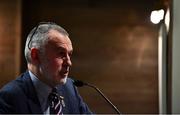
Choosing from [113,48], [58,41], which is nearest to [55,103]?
[58,41]

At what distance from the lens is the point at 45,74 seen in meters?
1.83

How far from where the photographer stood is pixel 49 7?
5.11 metres

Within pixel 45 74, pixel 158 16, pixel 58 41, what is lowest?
pixel 45 74

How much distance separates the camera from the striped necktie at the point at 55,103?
1.79 m

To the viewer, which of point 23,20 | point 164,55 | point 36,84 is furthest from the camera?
point 23,20

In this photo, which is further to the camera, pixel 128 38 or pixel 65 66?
pixel 128 38

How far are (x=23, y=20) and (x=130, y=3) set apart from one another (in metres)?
1.20

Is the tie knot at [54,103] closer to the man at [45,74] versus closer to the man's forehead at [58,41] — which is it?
the man at [45,74]

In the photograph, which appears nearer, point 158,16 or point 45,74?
point 45,74

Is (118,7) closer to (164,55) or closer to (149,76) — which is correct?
(149,76)

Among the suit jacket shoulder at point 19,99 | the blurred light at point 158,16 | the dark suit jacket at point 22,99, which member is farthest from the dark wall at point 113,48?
the suit jacket shoulder at point 19,99

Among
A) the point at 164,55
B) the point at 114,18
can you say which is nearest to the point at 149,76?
the point at 114,18

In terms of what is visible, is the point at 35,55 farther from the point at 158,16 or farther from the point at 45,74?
the point at 158,16

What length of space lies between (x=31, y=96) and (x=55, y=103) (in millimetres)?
99
